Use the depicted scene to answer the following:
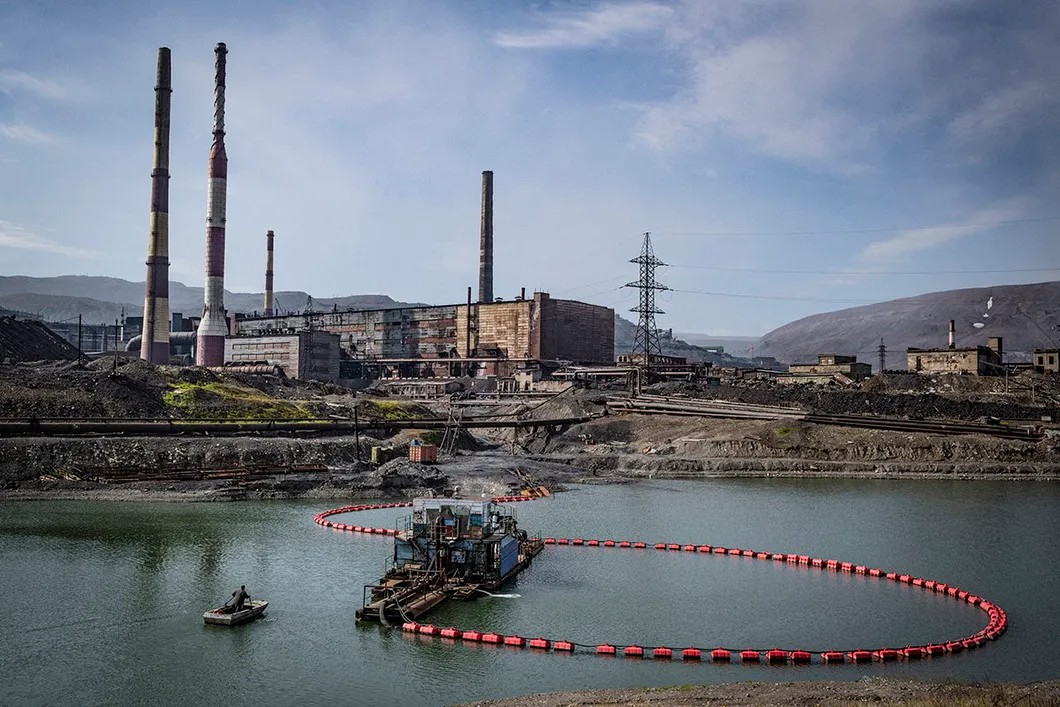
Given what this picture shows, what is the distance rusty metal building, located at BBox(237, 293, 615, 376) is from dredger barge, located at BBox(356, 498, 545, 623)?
80065 mm

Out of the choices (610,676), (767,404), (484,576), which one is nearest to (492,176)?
(767,404)

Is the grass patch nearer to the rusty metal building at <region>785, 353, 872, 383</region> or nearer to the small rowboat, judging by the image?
the rusty metal building at <region>785, 353, 872, 383</region>

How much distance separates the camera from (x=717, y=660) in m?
24.2

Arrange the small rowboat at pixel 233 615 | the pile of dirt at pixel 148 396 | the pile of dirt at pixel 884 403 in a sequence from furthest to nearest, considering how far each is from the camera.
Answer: the pile of dirt at pixel 884 403, the pile of dirt at pixel 148 396, the small rowboat at pixel 233 615

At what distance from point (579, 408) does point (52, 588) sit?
64934mm

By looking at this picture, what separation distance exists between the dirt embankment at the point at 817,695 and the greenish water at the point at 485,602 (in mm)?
1764

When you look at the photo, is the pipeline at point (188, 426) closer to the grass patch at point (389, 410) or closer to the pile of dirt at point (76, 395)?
the pile of dirt at point (76, 395)

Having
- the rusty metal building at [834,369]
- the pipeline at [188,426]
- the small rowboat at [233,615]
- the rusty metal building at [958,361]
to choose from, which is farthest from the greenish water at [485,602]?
the rusty metal building at [834,369]

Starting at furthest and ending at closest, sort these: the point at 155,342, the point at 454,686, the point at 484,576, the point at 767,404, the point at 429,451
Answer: the point at 155,342, the point at 767,404, the point at 429,451, the point at 484,576, the point at 454,686

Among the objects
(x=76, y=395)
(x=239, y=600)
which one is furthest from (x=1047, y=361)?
(x=76, y=395)

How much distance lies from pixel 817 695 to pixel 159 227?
334 ft

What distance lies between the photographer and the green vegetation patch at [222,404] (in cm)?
7638

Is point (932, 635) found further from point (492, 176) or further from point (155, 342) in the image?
point (492, 176)

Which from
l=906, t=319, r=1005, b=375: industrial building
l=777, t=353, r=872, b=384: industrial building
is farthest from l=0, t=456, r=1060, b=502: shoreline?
l=777, t=353, r=872, b=384: industrial building
